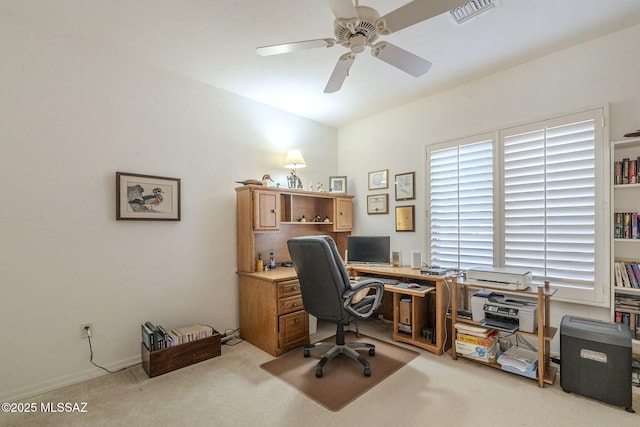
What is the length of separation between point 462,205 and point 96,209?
11.8 feet

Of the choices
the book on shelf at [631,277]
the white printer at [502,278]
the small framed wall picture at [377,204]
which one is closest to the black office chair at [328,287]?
the white printer at [502,278]

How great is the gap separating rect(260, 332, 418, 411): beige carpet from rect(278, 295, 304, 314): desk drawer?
40cm

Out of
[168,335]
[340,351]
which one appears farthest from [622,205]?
[168,335]

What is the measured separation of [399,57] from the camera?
77.5 inches

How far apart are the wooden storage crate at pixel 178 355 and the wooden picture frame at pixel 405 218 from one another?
2.50m

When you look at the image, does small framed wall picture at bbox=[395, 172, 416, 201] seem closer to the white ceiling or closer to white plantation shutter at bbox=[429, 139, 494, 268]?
white plantation shutter at bbox=[429, 139, 494, 268]

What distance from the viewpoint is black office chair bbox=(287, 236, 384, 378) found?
7.70ft

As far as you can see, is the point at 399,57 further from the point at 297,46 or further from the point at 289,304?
the point at 289,304

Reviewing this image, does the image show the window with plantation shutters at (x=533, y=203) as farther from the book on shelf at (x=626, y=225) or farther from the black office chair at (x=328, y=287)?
the black office chair at (x=328, y=287)

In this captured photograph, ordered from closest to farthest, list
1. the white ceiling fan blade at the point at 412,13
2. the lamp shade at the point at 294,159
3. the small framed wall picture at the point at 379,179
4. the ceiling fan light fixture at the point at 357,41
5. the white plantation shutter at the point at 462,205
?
the white ceiling fan blade at the point at 412,13, the ceiling fan light fixture at the point at 357,41, the white plantation shutter at the point at 462,205, the lamp shade at the point at 294,159, the small framed wall picture at the point at 379,179

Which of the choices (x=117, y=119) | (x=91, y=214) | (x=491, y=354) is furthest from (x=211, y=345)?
(x=491, y=354)

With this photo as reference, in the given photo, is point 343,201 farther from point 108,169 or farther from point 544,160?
point 108,169

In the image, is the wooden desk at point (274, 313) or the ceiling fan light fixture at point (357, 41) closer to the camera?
the ceiling fan light fixture at point (357, 41)

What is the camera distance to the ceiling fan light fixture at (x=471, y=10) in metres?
2.03
